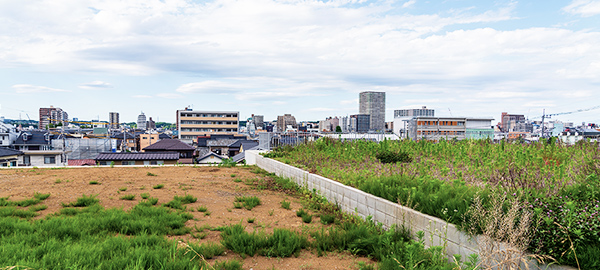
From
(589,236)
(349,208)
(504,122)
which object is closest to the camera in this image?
(589,236)

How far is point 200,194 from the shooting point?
276 inches

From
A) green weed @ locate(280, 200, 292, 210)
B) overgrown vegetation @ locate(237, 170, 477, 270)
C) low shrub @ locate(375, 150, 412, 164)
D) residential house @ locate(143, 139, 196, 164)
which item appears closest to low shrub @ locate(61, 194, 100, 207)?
overgrown vegetation @ locate(237, 170, 477, 270)

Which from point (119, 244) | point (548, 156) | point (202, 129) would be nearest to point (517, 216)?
point (119, 244)

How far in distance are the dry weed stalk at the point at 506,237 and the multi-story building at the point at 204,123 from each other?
315 feet

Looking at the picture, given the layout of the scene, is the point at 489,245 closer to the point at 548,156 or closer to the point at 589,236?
the point at 589,236

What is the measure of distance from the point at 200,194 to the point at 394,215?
4.27 meters

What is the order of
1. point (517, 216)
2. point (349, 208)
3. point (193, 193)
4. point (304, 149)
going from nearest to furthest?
point (517, 216), point (349, 208), point (193, 193), point (304, 149)

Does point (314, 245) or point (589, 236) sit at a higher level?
point (589, 236)

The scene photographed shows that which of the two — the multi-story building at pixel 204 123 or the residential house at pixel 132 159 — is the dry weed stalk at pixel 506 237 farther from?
the multi-story building at pixel 204 123

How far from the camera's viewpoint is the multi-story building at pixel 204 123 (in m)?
95.3

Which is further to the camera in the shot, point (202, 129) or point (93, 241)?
point (202, 129)

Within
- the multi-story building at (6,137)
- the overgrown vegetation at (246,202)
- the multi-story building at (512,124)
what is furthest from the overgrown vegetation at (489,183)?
the multi-story building at (512,124)

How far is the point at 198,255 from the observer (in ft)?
11.6

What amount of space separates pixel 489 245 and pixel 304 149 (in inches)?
318
